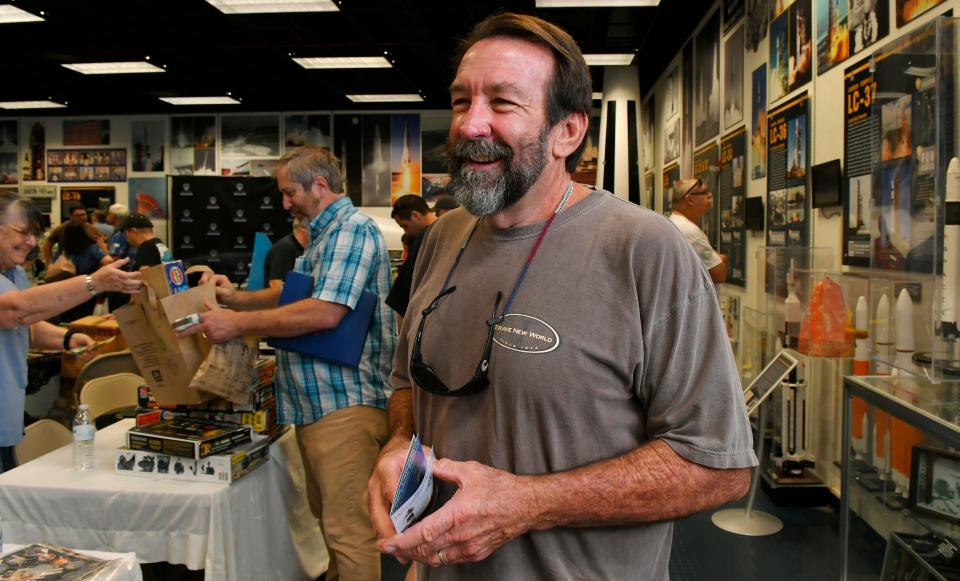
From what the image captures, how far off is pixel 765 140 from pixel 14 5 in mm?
6536

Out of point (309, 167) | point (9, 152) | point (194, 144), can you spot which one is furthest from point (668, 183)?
point (9, 152)

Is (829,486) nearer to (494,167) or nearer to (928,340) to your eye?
(928,340)

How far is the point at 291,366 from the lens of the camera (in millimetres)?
2686

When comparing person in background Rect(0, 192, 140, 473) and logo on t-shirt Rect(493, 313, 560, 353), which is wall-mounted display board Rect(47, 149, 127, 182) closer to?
person in background Rect(0, 192, 140, 473)

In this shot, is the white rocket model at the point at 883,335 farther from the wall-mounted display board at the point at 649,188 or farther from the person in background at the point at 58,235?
the wall-mounted display board at the point at 649,188

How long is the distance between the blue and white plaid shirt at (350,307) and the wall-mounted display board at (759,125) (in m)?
3.23

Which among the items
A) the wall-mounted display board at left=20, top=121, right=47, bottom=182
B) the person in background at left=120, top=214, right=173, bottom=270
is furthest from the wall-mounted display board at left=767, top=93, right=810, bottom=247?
the wall-mounted display board at left=20, top=121, right=47, bottom=182

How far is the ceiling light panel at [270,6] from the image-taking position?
6.47 meters

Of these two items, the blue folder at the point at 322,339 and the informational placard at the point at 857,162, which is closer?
the blue folder at the point at 322,339

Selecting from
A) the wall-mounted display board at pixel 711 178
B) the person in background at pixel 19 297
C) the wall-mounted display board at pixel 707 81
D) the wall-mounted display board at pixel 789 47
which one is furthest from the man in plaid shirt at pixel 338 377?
the wall-mounted display board at pixel 707 81

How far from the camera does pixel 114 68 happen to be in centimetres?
917

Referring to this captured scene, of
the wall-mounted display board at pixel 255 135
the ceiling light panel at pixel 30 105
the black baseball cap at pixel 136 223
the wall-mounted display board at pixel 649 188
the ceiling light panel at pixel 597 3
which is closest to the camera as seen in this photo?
the ceiling light panel at pixel 597 3

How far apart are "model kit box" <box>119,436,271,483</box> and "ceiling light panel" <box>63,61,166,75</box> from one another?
7.80 metres

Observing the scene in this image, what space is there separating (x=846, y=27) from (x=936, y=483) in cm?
273
